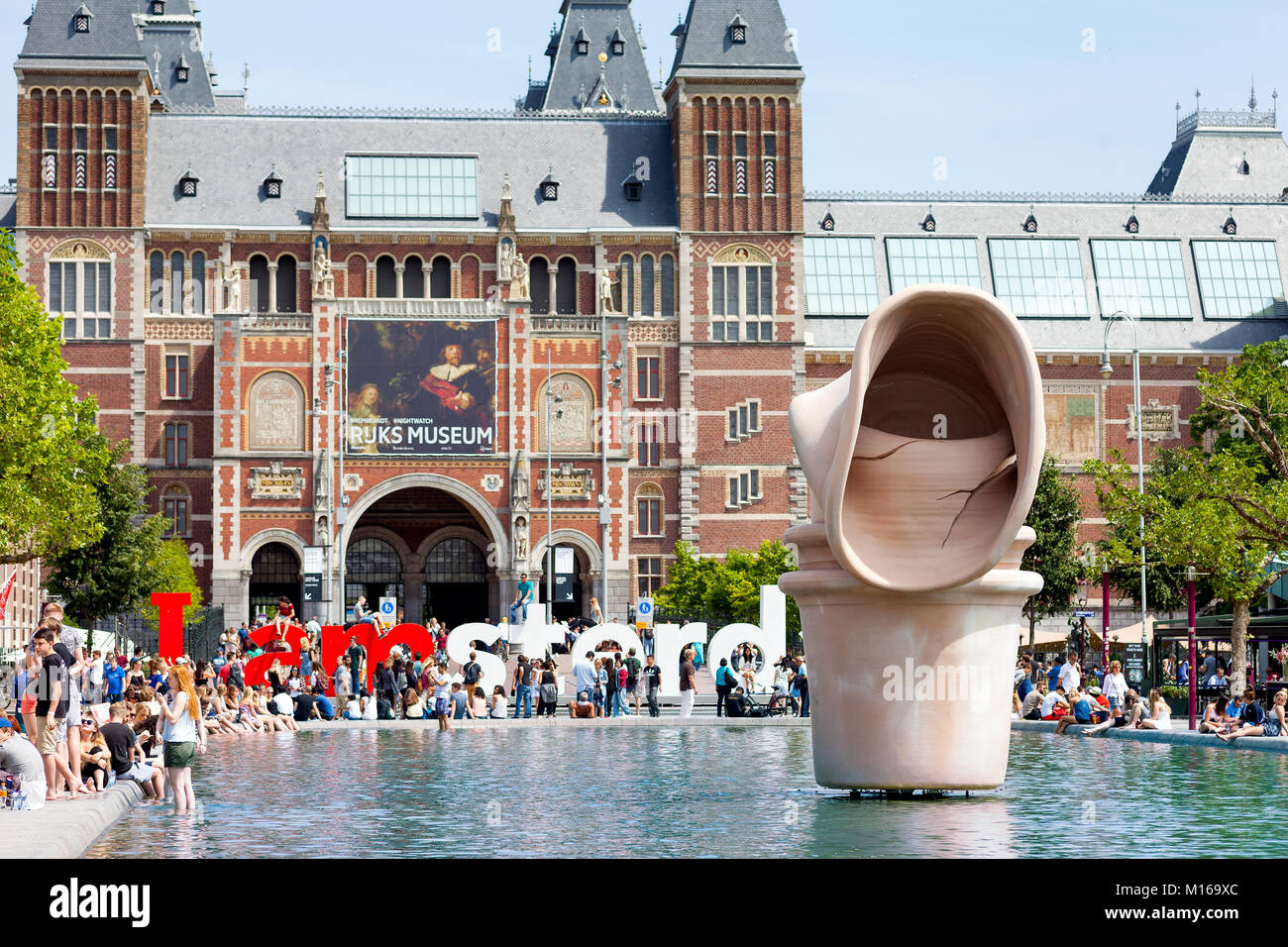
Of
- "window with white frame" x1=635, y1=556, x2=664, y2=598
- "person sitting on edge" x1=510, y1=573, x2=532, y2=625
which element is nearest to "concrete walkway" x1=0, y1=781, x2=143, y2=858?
"person sitting on edge" x1=510, y1=573, x2=532, y2=625

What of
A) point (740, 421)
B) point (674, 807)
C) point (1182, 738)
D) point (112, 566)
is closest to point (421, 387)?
point (740, 421)

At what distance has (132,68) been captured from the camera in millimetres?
65375

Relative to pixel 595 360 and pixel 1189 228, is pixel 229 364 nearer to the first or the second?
pixel 595 360

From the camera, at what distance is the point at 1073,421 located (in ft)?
232

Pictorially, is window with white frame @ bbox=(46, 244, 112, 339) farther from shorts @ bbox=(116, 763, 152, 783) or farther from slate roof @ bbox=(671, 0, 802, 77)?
shorts @ bbox=(116, 763, 152, 783)

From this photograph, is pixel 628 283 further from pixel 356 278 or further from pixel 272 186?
pixel 272 186

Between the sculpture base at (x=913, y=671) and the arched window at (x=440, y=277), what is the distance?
51603 mm

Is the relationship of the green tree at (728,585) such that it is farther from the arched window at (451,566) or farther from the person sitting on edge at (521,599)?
the arched window at (451,566)

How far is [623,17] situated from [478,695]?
52.6 metres

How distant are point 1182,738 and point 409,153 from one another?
157 feet

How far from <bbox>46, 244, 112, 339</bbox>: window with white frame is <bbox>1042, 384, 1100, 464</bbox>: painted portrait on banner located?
33.8 metres

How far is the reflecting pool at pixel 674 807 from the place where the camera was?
568 inches

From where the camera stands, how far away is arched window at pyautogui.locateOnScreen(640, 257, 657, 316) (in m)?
67.9
